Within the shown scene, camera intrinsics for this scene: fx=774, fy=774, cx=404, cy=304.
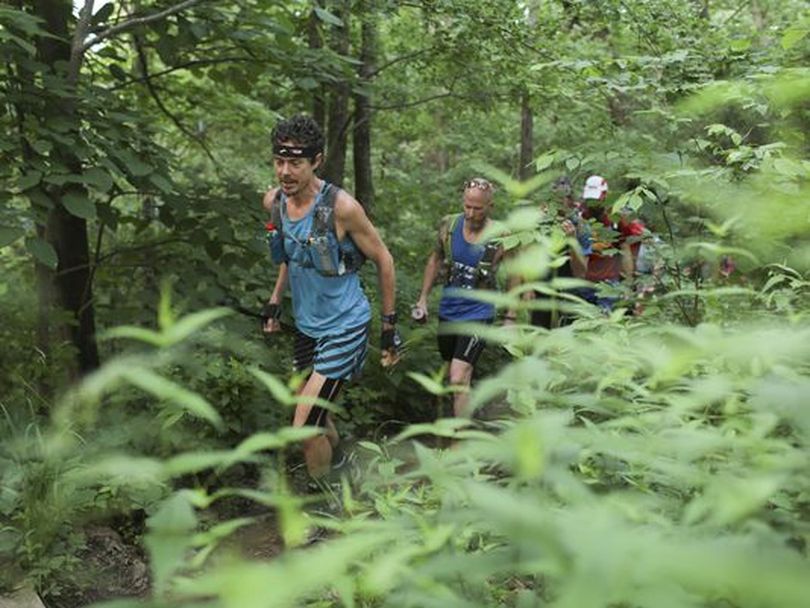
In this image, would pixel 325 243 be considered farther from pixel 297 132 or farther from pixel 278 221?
pixel 297 132

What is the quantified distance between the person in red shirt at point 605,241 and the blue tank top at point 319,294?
1.43 meters

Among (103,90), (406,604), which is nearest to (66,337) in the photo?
(103,90)

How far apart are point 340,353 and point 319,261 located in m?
0.56

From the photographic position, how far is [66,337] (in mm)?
6031

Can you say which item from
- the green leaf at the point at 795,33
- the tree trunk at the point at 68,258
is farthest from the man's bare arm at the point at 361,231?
the green leaf at the point at 795,33

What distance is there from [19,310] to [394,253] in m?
4.28

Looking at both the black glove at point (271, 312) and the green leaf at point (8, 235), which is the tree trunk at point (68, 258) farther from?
the black glove at point (271, 312)

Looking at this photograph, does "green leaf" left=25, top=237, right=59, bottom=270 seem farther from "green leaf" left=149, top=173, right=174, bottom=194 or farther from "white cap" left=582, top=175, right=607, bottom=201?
"white cap" left=582, top=175, right=607, bottom=201

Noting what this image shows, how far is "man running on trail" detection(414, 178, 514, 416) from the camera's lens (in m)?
5.65

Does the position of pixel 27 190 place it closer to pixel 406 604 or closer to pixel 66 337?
pixel 66 337

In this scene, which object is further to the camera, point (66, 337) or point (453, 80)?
point (453, 80)

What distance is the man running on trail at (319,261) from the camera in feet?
14.3

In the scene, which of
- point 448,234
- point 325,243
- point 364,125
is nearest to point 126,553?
point 325,243

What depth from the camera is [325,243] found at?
175 inches
